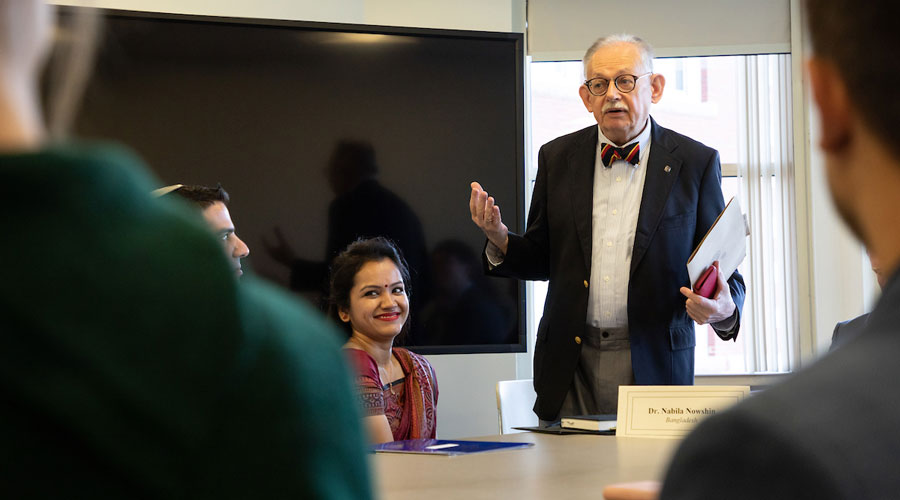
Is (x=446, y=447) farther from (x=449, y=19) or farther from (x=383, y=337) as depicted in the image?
(x=449, y=19)

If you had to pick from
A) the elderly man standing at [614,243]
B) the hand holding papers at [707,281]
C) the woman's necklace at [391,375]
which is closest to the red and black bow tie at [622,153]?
the elderly man standing at [614,243]

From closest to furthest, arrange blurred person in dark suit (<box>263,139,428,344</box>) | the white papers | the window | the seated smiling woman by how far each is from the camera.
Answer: the white papers → the seated smiling woman → blurred person in dark suit (<box>263,139,428,344</box>) → the window

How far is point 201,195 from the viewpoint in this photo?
319cm

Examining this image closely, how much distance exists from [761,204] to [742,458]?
15.2 feet

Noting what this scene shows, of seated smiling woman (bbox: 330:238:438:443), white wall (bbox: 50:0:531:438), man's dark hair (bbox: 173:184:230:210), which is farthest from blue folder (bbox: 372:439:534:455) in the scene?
white wall (bbox: 50:0:531:438)

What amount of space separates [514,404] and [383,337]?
53 centimetres

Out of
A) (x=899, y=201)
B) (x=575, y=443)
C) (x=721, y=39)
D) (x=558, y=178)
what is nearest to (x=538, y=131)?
(x=721, y=39)

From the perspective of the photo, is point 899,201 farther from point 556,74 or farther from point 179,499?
point 556,74

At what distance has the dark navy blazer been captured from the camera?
9.95 ft

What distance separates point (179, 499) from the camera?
1.28 feet

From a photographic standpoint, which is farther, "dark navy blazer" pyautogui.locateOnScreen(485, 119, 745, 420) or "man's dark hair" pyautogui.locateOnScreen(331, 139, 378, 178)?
"man's dark hair" pyautogui.locateOnScreen(331, 139, 378, 178)

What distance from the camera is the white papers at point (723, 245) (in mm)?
2719

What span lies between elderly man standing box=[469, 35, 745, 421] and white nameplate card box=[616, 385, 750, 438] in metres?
0.53

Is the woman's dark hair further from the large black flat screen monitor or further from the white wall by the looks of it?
the white wall
